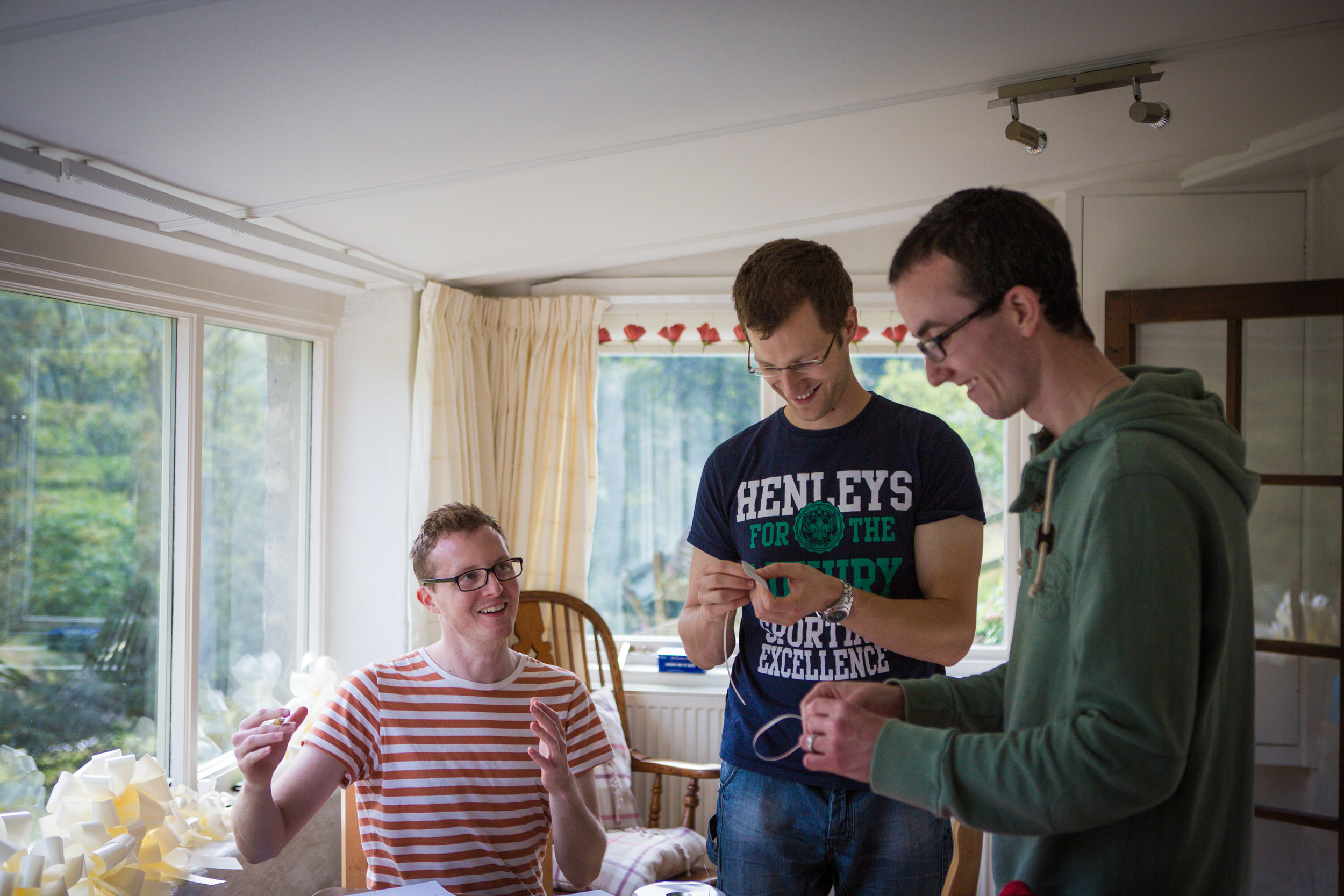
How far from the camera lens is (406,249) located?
2.82 m

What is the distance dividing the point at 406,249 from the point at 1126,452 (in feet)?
7.86

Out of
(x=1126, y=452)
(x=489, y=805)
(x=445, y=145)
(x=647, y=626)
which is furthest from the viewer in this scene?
(x=647, y=626)

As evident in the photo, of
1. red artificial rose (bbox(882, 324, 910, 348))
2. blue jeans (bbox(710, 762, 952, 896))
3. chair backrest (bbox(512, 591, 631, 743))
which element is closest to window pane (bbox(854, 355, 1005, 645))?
red artificial rose (bbox(882, 324, 910, 348))

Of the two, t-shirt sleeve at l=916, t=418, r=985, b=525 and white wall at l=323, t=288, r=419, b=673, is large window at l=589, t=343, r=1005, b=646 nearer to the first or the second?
white wall at l=323, t=288, r=419, b=673

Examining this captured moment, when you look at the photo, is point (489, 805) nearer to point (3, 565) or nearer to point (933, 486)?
point (933, 486)

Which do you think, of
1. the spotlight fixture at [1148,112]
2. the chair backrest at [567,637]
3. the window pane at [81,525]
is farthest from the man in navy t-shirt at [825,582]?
the chair backrest at [567,637]

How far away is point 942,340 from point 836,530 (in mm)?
632

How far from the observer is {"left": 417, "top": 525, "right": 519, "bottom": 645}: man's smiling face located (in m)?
1.90

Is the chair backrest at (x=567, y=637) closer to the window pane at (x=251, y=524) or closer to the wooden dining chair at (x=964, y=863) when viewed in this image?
the window pane at (x=251, y=524)

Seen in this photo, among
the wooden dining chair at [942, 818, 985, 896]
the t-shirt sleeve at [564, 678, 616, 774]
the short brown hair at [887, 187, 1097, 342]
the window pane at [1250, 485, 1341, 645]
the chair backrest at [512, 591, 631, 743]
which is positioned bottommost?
the wooden dining chair at [942, 818, 985, 896]

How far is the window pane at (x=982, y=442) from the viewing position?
3.78 metres

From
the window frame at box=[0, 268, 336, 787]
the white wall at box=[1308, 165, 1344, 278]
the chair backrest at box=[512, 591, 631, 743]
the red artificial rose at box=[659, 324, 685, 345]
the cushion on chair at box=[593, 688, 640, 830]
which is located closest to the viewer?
the window frame at box=[0, 268, 336, 787]

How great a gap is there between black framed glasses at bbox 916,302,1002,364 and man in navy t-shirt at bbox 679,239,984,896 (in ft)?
1.59

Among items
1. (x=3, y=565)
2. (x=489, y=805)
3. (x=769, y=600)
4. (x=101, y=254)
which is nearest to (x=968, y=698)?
(x=769, y=600)
